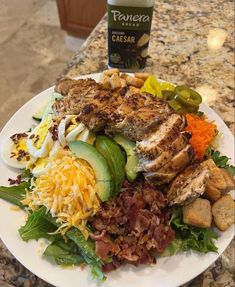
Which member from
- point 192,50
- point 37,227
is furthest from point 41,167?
point 192,50

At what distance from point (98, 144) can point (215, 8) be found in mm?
1477

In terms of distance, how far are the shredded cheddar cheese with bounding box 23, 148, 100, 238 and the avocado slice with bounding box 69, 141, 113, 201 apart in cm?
2

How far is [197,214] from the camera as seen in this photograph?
98 centimetres

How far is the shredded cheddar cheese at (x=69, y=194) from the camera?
99 cm

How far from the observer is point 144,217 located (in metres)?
0.99

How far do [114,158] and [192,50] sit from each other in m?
1.04

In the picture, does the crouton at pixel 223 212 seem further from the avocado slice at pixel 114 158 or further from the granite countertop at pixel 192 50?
the granite countertop at pixel 192 50

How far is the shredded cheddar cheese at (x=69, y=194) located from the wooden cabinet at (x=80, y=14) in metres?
2.33

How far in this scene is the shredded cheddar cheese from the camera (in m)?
0.99

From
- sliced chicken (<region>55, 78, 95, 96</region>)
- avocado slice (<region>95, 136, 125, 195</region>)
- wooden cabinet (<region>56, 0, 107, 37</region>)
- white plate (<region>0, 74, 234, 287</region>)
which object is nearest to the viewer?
white plate (<region>0, 74, 234, 287</region>)

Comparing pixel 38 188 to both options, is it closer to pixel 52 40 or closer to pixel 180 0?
pixel 180 0

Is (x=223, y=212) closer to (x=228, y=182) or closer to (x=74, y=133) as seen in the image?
(x=228, y=182)

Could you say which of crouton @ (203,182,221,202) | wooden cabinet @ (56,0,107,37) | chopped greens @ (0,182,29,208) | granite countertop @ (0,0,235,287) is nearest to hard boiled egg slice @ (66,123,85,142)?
chopped greens @ (0,182,29,208)

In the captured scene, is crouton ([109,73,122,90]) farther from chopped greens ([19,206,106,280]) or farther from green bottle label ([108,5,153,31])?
chopped greens ([19,206,106,280])
